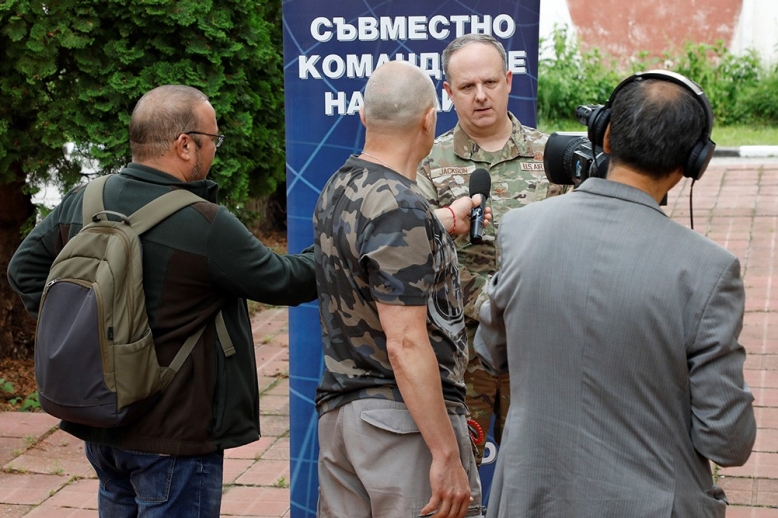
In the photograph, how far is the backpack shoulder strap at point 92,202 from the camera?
9.32 feet

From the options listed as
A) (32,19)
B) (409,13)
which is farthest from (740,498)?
(32,19)

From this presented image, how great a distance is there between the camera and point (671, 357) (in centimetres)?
207

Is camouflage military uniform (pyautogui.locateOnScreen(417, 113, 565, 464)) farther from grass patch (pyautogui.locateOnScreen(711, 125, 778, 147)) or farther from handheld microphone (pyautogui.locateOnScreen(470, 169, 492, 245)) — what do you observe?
grass patch (pyautogui.locateOnScreen(711, 125, 778, 147))

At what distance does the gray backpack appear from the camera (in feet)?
8.80

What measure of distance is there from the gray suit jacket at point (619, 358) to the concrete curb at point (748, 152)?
11.0m

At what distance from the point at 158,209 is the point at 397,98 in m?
0.73

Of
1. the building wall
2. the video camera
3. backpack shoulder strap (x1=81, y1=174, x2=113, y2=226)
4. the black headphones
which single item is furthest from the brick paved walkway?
the building wall

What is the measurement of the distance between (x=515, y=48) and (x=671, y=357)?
1996 mm

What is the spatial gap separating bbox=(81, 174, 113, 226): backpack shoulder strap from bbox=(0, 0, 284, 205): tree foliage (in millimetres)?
2664

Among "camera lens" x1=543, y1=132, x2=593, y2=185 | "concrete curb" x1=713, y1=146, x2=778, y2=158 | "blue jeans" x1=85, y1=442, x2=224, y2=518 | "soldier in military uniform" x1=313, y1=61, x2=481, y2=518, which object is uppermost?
"camera lens" x1=543, y1=132, x2=593, y2=185

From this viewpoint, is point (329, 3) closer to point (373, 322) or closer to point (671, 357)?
point (373, 322)

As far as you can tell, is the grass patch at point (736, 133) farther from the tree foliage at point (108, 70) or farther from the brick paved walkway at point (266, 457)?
the tree foliage at point (108, 70)

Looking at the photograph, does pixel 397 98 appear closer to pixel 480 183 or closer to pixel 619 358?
pixel 480 183

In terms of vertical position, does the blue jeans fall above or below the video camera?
below
